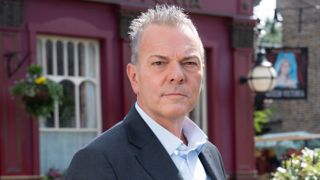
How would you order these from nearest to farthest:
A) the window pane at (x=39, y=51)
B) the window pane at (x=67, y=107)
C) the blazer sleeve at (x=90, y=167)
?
the blazer sleeve at (x=90, y=167) < the window pane at (x=39, y=51) < the window pane at (x=67, y=107)

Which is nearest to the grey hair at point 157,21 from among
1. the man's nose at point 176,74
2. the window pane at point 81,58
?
the man's nose at point 176,74

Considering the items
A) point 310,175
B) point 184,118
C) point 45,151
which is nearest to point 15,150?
point 45,151

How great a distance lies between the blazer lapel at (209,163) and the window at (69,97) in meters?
7.49

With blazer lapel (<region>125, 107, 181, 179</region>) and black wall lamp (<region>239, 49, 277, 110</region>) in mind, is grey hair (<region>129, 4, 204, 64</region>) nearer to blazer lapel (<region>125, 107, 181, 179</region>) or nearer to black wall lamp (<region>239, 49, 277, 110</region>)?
blazer lapel (<region>125, 107, 181, 179</region>)

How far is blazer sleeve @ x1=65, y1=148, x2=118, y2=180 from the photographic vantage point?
237 cm

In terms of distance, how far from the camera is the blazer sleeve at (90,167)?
2.37 meters

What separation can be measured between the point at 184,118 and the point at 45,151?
26.0ft

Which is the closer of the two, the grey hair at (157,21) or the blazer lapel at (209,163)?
the grey hair at (157,21)

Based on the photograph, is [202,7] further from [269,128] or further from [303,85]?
[269,128]

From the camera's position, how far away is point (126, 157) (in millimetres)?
2453

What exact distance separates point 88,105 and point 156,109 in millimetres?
8421

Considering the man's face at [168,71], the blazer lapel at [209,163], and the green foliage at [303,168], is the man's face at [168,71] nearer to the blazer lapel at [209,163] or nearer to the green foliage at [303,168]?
the blazer lapel at [209,163]

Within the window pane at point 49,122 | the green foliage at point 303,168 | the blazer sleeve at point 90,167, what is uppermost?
the blazer sleeve at point 90,167

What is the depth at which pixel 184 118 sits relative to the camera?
2646 millimetres
